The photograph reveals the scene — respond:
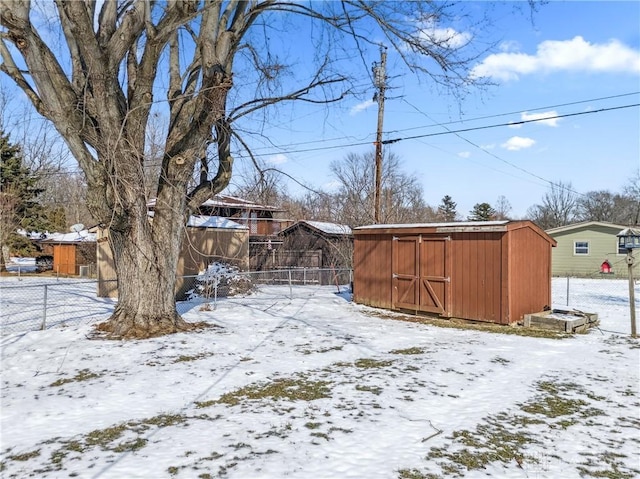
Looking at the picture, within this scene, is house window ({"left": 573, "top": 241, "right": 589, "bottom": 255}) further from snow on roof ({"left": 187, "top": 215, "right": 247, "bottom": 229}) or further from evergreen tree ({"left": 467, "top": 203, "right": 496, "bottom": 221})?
snow on roof ({"left": 187, "top": 215, "right": 247, "bottom": 229})

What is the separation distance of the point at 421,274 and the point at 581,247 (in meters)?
19.4

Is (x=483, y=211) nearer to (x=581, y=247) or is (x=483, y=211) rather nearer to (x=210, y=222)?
(x=581, y=247)

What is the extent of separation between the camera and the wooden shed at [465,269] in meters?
9.12

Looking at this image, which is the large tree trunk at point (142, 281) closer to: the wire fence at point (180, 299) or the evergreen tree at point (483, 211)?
the wire fence at point (180, 299)

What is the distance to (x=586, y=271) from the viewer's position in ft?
81.8

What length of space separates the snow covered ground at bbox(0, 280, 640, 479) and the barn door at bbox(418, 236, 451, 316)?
2.03 metres

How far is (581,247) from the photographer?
989 inches

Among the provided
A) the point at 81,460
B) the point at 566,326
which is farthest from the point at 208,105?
the point at 566,326

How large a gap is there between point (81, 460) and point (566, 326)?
8.65 meters

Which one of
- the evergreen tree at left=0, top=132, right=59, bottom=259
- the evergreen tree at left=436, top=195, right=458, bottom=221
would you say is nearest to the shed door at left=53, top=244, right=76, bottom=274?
the evergreen tree at left=0, top=132, right=59, bottom=259

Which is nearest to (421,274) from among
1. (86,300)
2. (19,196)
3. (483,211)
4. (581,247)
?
(86,300)

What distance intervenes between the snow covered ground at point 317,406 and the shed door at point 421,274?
84.3 inches

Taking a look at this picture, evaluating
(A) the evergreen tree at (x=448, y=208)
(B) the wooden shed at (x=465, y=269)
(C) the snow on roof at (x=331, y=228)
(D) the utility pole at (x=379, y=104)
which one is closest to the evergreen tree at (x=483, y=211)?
(A) the evergreen tree at (x=448, y=208)

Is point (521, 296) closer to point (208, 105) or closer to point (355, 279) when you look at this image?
point (355, 279)
